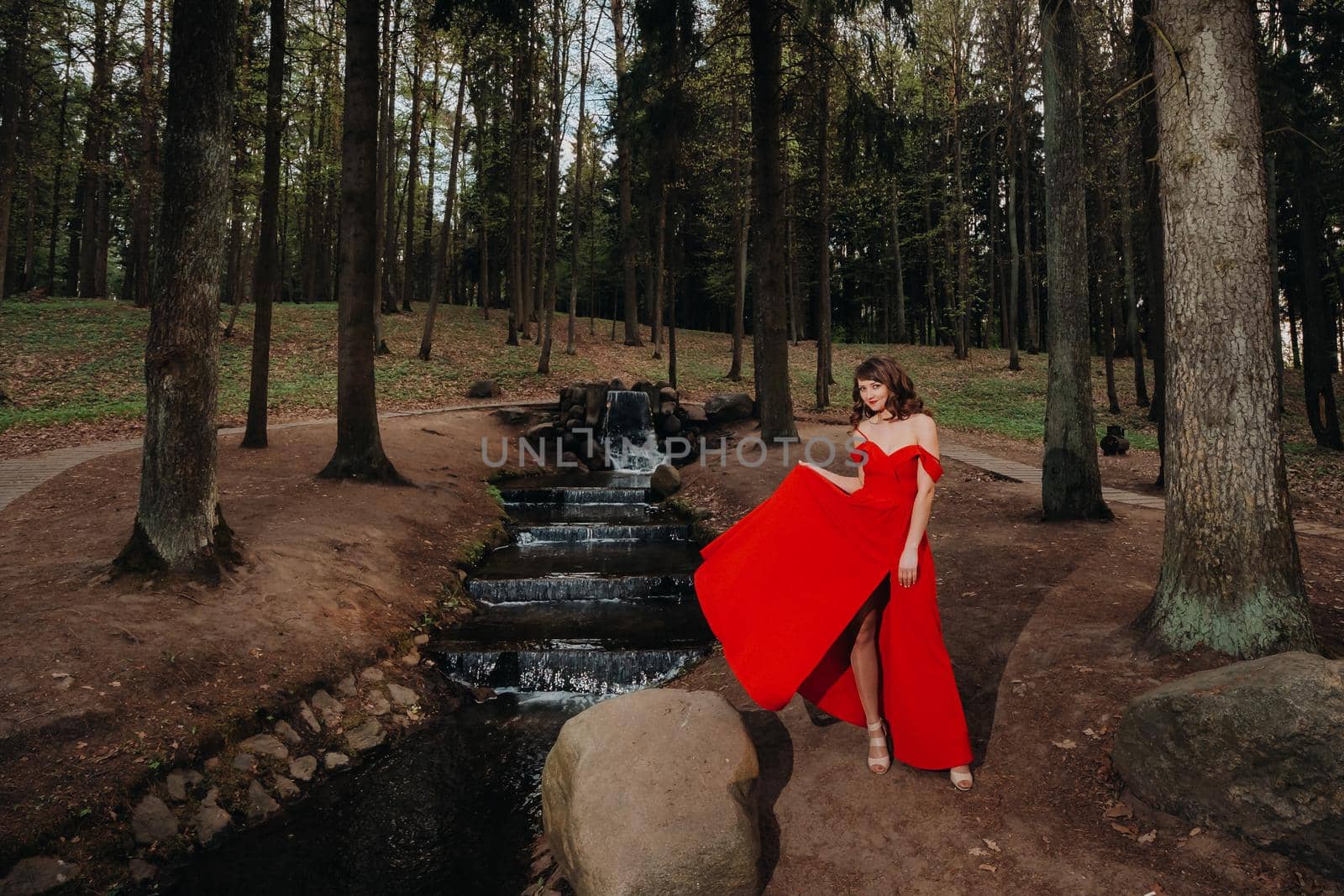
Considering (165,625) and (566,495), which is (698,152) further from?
(165,625)

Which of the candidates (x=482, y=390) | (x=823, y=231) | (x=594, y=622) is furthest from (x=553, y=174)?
(x=594, y=622)

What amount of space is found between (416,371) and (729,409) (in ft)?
36.3

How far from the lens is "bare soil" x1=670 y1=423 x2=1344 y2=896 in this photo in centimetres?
339

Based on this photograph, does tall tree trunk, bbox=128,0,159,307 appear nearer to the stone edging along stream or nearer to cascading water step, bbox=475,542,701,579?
cascading water step, bbox=475,542,701,579

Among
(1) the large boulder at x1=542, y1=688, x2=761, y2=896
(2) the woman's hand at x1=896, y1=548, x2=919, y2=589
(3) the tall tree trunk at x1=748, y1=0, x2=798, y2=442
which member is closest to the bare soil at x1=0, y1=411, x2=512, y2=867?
(1) the large boulder at x1=542, y1=688, x2=761, y2=896

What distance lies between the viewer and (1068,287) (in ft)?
28.9

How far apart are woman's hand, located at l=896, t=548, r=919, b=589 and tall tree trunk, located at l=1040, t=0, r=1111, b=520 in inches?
244

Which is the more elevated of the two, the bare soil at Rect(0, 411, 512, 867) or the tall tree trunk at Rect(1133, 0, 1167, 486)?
the tall tree trunk at Rect(1133, 0, 1167, 486)

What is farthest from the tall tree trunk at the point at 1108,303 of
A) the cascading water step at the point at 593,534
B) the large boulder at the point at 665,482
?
the cascading water step at the point at 593,534

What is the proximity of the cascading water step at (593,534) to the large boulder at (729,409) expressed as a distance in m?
6.89

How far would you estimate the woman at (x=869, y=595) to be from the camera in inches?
153

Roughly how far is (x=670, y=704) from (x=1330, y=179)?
26.1 meters

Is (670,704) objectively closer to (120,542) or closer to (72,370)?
(120,542)

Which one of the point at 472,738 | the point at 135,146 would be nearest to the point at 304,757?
Result: the point at 472,738
